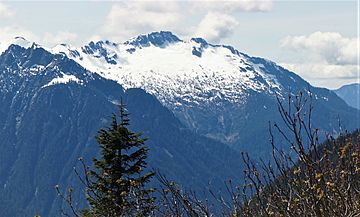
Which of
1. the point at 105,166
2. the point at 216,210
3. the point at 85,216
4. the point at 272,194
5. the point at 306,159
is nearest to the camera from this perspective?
the point at 306,159

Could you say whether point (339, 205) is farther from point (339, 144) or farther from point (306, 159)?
point (339, 144)

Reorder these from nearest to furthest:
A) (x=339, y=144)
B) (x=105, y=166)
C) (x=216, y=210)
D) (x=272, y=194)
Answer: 1. (x=272, y=194)
2. (x=339, y=144)
3. (x=216, y=210)
4. (x=105, y=166)

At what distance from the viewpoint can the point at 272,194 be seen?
6.13 metres

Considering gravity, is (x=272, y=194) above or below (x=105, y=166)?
below

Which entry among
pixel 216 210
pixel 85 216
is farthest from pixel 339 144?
pixel 85 216

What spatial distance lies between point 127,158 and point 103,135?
1.29m

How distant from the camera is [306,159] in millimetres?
5395

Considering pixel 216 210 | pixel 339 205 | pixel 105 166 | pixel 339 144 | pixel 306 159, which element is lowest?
pixel 339 205

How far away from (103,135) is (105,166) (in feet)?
4.40

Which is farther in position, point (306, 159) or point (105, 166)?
point (105, 166)

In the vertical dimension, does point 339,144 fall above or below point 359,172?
above

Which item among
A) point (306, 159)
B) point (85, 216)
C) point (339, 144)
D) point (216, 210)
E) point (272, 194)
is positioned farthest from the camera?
point (85, 216)

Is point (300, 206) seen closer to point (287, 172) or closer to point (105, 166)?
point (287, 172)

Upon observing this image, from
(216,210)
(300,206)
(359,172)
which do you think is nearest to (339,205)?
(300,206)
